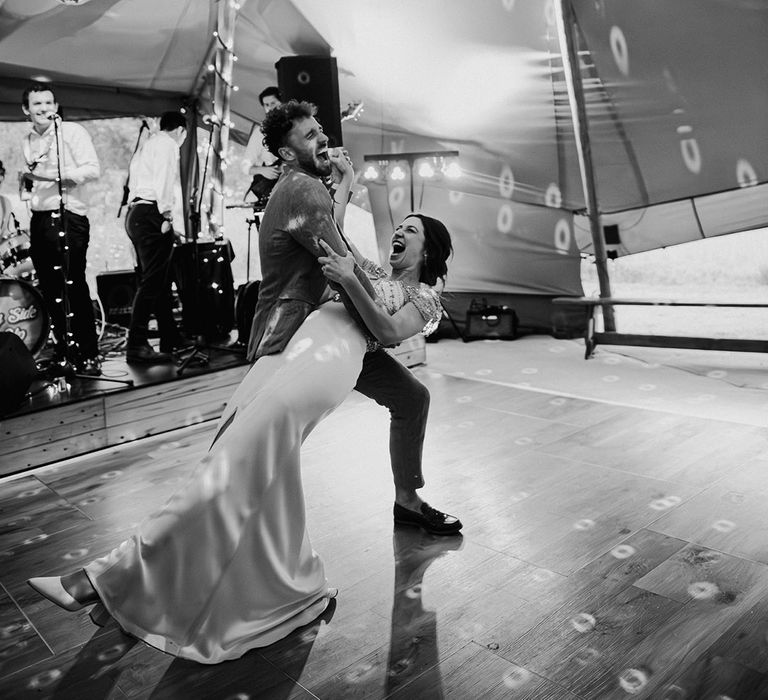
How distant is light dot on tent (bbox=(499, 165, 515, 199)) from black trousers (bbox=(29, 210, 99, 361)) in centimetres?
320

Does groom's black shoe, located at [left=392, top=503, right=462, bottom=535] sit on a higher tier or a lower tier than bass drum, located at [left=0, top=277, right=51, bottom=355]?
lower

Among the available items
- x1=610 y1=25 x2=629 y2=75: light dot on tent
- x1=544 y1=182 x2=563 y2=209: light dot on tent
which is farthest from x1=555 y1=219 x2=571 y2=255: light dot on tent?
x1=610 y1=25 x2=629 y2=75: light dot on tent

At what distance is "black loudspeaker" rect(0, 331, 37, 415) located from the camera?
3.35 metres

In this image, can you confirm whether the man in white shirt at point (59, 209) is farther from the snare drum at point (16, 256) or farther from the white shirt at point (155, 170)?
the snare drum at point (16, 256)

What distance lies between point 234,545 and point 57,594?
1.61 ft

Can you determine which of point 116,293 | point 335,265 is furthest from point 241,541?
point 116,293

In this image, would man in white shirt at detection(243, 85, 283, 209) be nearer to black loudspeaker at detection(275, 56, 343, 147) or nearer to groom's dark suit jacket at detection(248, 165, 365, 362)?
black loudspeaker at detection(275, 56, 343, 147)

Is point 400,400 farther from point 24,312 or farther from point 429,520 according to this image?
point 24,312

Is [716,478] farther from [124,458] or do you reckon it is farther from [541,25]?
[541,25]

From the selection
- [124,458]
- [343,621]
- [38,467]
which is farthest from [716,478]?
[38,467]

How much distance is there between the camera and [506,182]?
6.00 m

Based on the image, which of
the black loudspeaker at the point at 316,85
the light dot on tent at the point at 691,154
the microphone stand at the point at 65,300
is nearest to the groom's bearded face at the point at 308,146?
the microphone stand at the point at 65,300

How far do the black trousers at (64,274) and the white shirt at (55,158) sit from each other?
0.09m

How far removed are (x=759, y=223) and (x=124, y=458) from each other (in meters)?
4.25
